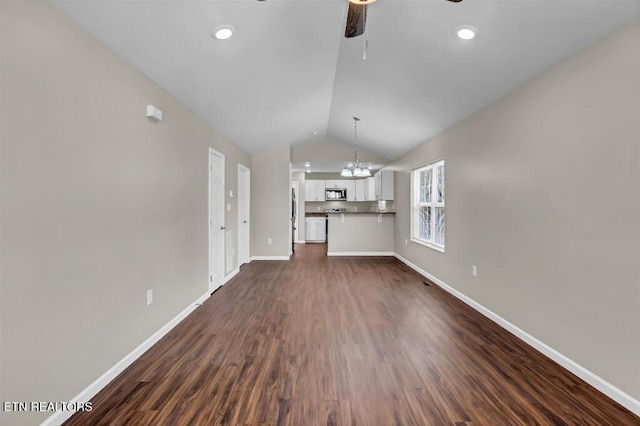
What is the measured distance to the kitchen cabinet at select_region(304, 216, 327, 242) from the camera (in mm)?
10211

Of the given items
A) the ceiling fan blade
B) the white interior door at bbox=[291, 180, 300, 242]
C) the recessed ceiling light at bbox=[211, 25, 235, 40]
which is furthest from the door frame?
the white interior door at bbox=[291, 180, 300, 242]

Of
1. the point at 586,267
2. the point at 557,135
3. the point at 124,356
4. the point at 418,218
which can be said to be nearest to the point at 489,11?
the point at 557,135

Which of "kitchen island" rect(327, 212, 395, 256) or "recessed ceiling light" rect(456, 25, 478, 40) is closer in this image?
"recessed ceiling light" rect(456, 25, 478, 40)

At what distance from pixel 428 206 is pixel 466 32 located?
3335 mm

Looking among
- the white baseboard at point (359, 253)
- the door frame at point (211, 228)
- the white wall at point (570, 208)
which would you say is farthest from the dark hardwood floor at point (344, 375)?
the white baseboard at point (359, 253)

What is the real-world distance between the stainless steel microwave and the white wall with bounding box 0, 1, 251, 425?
7467 millimetres

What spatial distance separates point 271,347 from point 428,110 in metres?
3.34

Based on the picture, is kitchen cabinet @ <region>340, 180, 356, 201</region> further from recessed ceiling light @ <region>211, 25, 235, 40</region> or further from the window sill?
recessed ceiling light @ <region>211, 25, 235, 40</region>

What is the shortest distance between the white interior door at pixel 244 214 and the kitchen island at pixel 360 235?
191cm

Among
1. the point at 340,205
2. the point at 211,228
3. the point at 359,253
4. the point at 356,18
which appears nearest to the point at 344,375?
the point at 356,18

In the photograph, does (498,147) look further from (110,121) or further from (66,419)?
(66,419)

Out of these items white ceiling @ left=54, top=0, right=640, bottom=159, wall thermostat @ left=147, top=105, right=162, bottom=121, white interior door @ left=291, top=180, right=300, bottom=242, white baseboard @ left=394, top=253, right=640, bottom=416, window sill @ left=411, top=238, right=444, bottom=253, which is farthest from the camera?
white interior door @ left=291, top=180, right=300, bottom=242

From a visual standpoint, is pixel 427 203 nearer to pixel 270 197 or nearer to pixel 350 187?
pixel 270 197

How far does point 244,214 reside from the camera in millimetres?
6305
